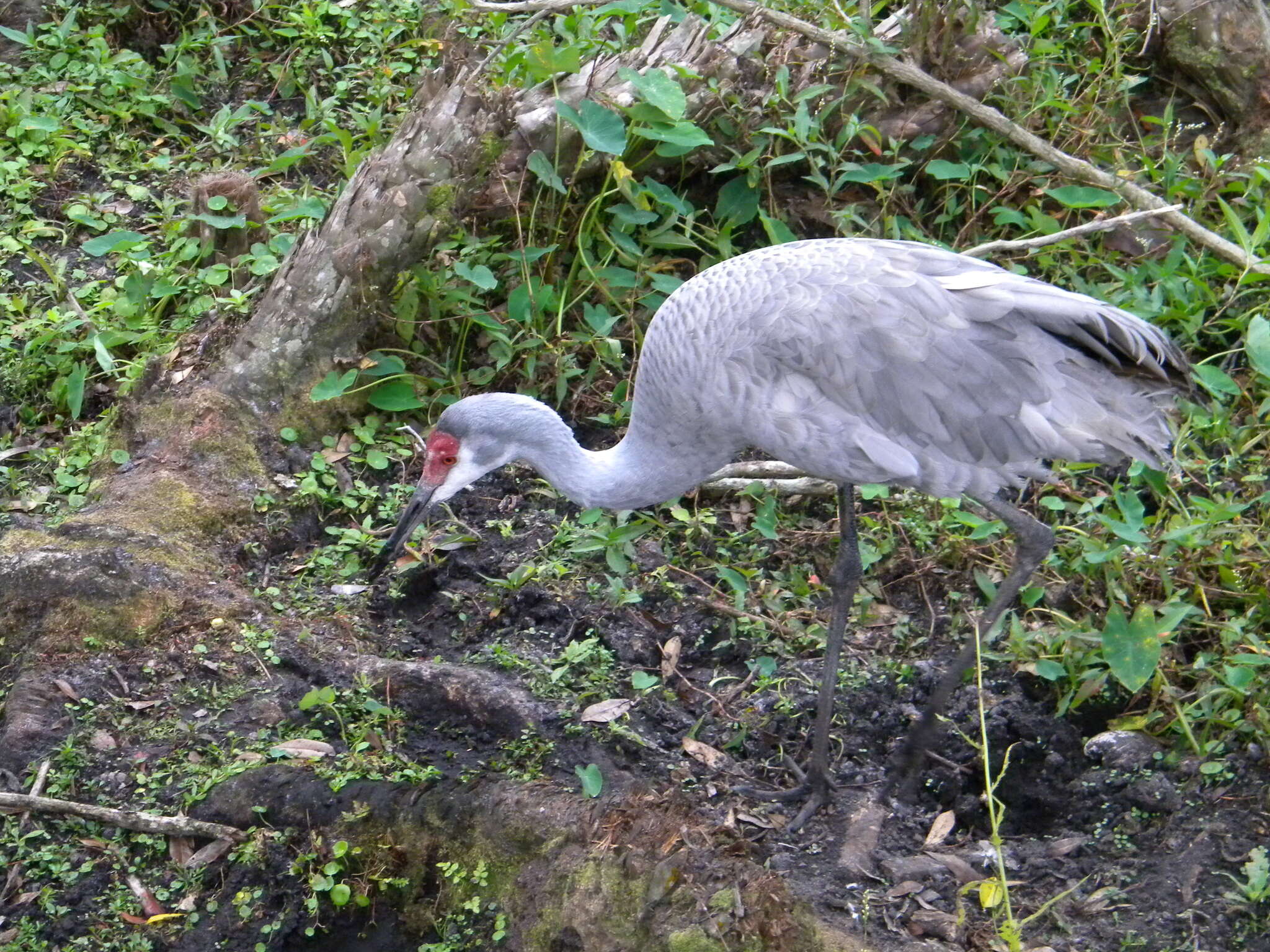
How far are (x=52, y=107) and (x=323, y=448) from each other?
9.61ft

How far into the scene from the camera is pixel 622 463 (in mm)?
4199

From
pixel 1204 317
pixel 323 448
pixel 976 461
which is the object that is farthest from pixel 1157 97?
pixel 323 448

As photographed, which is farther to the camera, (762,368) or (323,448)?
(323,448)

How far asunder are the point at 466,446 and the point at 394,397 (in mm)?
1095

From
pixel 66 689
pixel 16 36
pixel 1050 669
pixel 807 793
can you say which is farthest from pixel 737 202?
pixel 16 36

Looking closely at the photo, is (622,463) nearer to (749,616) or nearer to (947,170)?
(749,616)

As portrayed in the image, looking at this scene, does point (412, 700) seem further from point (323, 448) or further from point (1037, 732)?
point (1037, 732)

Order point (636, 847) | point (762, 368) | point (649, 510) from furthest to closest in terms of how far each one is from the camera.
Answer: point (649, 510) → point (762, 368) → point (636, 847)

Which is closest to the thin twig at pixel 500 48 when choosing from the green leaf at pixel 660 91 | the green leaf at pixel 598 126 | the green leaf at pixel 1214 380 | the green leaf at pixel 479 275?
the green leaf at pixel 598 126

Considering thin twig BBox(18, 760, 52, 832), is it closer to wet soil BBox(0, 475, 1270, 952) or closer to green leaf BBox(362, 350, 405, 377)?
wet soil BBox(0, 475, 1270, 952)

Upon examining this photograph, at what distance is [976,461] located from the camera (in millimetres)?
4039

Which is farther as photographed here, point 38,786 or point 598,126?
point 598,126

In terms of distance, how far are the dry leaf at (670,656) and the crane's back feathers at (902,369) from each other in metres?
0.79

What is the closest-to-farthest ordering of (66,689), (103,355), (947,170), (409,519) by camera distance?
(66,689), (409,519), (103,355), (947,170)
